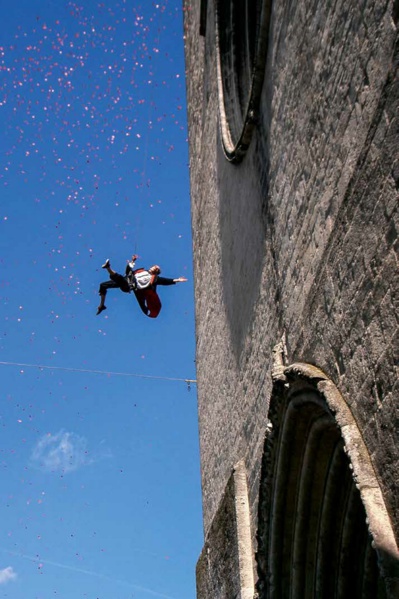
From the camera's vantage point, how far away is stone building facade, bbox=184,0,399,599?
313 cm

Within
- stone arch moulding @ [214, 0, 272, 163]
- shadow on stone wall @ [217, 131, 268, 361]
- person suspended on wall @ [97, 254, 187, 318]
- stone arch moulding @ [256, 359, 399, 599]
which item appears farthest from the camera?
person suspended on wall @ [97, 254, 187, 318]

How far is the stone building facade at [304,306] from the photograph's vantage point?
3.13 metres

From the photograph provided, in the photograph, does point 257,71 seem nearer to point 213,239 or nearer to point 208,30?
point 213,239

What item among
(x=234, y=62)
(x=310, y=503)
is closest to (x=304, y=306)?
(x=310, y=503)

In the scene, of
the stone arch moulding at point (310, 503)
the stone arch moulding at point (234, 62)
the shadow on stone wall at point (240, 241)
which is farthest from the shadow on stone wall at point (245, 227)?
the stone arch moulding at point (310, 503)

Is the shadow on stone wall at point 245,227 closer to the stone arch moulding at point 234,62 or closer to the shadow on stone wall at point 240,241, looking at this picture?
the shadow on stone wall at point 240,241

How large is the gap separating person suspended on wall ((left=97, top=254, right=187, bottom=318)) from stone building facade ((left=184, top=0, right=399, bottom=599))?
4.82 ft

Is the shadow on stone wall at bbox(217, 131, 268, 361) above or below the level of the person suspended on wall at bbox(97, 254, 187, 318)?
below

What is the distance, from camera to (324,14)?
12.8ft

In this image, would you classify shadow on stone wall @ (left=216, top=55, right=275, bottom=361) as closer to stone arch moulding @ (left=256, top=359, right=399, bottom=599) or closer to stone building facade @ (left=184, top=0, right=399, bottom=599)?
Answer: stone building facade @ (left=184, top=0, right=399, bottom=599)

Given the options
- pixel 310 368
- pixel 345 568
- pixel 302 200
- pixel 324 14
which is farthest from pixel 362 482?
pixel 324 14

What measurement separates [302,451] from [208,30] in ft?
16.4

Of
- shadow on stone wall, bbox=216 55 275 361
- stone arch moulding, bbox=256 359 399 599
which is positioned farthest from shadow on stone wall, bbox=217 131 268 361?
stone arch moulding, bbox=256 359 399 599

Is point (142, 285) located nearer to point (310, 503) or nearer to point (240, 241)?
point (240, 241)
